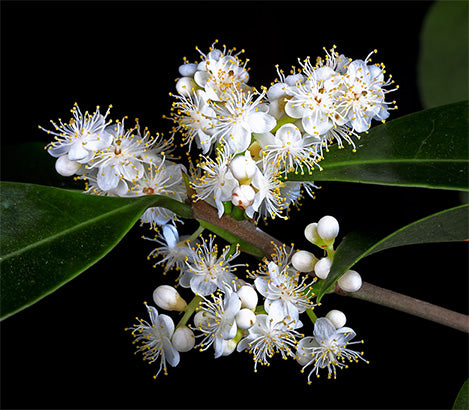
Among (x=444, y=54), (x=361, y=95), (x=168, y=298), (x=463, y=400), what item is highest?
(x=444, y=54)

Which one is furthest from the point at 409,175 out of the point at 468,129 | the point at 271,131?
the point at 271,131

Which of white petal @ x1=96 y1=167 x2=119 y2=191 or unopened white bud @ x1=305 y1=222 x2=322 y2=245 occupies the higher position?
white petal @ x1=96 y1=167 x2=119 y2=191

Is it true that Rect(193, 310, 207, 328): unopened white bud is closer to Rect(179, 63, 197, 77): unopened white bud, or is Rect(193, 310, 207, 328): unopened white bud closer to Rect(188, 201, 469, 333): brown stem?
Rect(188, 201, 469, 333): brown stem

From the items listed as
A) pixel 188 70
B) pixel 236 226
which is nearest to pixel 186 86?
pixel 188 70

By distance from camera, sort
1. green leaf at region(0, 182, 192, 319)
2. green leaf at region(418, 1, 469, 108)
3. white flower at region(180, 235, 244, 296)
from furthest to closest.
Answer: green leaf at region(418, 1, 469, 108) → white flower at region(180, 235, 244, 296) → green leaf at region(0, 182, 192, 319)

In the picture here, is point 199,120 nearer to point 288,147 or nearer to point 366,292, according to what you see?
point 288,147

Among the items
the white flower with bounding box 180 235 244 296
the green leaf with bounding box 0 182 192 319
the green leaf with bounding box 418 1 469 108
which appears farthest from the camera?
the green leaf with bounding box 418 1 469 108

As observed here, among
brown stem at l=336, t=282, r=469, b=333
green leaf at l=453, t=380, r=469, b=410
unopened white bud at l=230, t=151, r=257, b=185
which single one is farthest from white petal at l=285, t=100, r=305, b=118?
green leaf at l=453, t=380, r=469, b=410

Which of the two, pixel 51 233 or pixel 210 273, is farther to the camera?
pixel 210 273

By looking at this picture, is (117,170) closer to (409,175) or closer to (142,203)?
(142,203)
